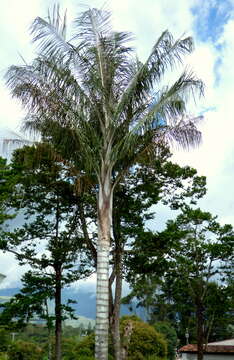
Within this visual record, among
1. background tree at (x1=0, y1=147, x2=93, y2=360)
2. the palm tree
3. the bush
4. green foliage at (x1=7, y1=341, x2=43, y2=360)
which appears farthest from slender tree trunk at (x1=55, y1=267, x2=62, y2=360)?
green foliage at (x1=7, y1=341, x2=43, y2=360)

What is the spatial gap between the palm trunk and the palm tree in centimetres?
9

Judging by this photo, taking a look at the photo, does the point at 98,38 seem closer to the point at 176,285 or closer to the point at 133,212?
the point at 133,212

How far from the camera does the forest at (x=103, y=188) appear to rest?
1041 cm

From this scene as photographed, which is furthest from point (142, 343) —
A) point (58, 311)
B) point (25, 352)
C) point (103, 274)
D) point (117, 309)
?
point (103, 274)

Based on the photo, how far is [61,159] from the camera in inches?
425

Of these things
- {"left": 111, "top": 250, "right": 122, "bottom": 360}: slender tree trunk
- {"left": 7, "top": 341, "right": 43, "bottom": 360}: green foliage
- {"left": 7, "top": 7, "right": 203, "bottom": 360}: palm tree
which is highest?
{"left": 7, "top": 7, "right": 203, "bottom": 360}: palm tree

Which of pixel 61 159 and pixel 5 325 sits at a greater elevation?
pixel 61 159

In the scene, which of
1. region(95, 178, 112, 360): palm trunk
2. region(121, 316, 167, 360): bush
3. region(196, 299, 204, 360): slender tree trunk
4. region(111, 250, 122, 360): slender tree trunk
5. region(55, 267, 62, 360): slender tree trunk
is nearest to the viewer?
region(95, 178, 112, 360): palm trunk

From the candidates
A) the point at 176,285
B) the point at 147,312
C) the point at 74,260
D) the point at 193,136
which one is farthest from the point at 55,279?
the point at 147,312

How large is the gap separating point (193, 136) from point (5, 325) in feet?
38.1

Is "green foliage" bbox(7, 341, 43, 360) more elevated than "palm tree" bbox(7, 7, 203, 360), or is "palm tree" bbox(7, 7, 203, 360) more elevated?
"palm tree" bbox(7, 7, 203, 360)

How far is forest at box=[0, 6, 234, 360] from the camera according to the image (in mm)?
10406

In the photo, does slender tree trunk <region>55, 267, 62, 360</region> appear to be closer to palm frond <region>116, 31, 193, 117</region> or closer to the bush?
the bush

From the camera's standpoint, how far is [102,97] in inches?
418
